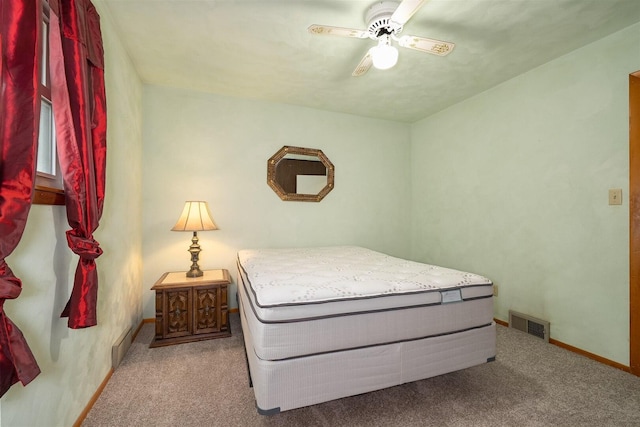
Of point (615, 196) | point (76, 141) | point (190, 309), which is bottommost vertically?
point (190, 309)

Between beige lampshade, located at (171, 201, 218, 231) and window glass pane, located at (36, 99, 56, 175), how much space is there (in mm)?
1285

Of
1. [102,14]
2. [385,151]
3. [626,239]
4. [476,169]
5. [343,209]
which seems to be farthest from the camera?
[385,151]

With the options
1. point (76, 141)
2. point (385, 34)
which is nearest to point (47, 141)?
point (76, 141)

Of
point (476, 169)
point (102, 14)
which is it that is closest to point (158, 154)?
point (102, 14)

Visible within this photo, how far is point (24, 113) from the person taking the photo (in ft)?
3.01

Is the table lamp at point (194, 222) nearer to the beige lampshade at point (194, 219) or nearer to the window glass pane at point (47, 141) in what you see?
the beige lampshade at point (194, 219)

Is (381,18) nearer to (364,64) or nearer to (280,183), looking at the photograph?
(364,64)

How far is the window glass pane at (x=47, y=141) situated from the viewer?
1323 millimetres

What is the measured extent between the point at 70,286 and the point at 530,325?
3.54m

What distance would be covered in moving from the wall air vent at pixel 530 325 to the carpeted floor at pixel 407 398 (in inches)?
11.3

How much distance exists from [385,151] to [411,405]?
317 centimetres

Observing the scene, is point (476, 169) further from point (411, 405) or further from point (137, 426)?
point (137, 426)

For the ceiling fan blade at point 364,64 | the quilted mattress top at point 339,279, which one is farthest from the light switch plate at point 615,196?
the ceiling fan blade at point 364,64

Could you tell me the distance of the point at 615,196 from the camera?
2055 mm
